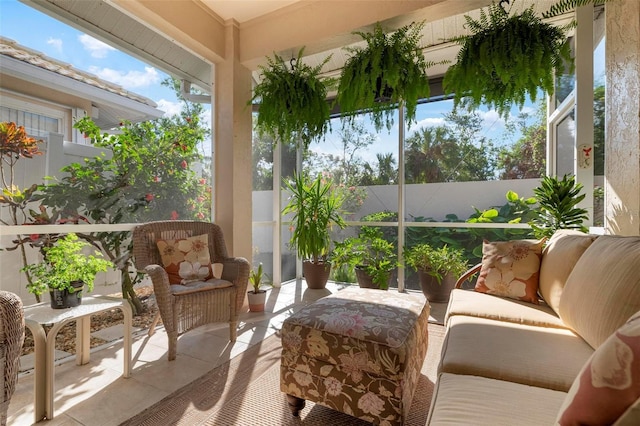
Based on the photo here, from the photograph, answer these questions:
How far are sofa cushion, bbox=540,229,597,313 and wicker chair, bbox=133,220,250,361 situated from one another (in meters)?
2.04

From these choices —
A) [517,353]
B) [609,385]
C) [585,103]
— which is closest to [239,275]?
[517,353]

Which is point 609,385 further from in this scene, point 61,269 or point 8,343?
point 61,269

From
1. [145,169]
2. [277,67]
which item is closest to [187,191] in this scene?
[145,169]

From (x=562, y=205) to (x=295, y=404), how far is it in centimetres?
247

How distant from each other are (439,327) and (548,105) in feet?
8.33

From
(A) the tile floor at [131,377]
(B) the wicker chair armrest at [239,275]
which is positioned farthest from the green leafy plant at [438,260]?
(B) the wicker chair armrest at [239,275]

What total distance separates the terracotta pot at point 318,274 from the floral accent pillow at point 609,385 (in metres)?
3.33

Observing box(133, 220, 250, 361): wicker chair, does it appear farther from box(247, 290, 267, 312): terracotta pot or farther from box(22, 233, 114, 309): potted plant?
box(247, 290, 267, 312): terracotta pot

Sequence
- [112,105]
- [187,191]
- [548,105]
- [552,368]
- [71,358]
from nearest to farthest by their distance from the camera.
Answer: [552,368] < [71,358] < [112,105] < [187,191] < [548,105]

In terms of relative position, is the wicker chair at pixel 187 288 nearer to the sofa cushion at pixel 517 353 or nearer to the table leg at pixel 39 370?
the table leg at pixel 39 370

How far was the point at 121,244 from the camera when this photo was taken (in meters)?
2.45

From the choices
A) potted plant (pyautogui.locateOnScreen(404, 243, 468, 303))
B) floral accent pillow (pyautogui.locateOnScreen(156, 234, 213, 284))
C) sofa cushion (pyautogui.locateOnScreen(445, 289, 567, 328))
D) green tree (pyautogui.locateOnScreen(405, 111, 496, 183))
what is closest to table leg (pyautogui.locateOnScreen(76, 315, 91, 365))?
floral accent pillow (pyautogui.locateOnScreen(156, 234, 213, 284))

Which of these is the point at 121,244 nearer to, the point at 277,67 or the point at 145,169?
the point at 145,169

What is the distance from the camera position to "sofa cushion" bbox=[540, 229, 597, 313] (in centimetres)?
164
